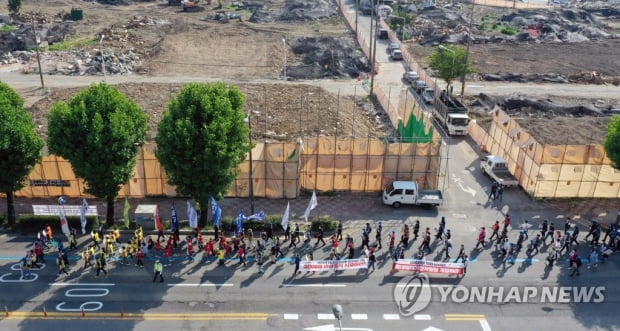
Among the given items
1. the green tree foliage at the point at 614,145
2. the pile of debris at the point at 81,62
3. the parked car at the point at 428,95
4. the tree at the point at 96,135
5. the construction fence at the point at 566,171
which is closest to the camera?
the tree at the point at 96,135

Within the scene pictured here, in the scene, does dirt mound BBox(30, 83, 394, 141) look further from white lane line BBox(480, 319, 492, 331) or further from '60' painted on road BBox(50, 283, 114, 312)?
white lane line BBox(480, 319, 492, 331)

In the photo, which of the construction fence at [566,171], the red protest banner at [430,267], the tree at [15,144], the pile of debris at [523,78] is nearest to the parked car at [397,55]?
the pile of debris at [523,78]

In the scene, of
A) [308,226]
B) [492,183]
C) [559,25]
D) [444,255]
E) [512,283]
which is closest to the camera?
[512,283]

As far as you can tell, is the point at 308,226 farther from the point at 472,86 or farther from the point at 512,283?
the point at 472,86

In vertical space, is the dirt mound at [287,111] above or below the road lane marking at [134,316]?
above

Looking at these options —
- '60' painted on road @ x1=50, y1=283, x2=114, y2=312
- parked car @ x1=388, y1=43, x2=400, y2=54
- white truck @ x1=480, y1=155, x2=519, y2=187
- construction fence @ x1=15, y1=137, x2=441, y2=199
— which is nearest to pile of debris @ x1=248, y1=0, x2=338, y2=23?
parked car @ x1=388, y1=43, x2=400, y2=54

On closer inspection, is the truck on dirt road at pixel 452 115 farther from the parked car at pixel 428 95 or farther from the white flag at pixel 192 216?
the white flag at pixel 192 216

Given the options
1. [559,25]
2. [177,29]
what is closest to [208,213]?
[177,29]
